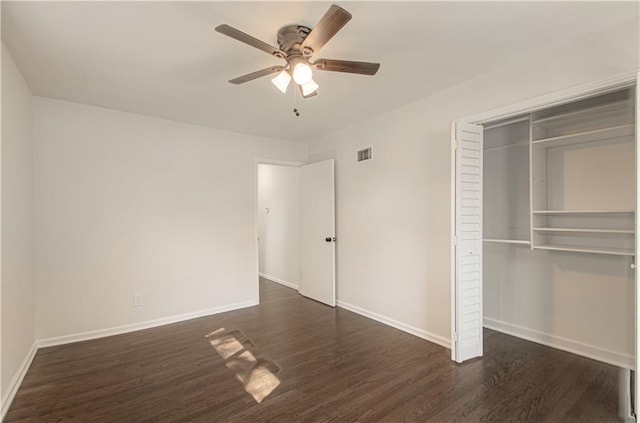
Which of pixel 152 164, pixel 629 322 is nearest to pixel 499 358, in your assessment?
pixel 629 322

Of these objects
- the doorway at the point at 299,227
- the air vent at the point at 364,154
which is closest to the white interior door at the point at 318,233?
the doorway at the point at 299,227

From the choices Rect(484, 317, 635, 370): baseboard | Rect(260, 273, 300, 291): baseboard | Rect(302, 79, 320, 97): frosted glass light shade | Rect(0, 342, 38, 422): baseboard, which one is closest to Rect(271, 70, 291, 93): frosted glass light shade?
Rect(302, 79, 320, 97): frosted glass light shade

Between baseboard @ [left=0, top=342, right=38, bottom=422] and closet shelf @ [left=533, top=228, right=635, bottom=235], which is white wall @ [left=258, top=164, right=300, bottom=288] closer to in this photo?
baseboard @ [left=0, top=342, right=38, bottom=422]

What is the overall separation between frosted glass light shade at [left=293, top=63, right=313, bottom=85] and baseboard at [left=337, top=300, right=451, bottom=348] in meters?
2.70

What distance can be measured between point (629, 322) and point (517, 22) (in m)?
2.61

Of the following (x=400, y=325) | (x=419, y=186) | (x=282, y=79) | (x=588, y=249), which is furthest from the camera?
(x=400, y=325)

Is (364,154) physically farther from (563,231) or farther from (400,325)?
(563,231)

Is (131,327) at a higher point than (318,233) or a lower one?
lower

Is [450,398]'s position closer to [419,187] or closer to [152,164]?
[419,187]

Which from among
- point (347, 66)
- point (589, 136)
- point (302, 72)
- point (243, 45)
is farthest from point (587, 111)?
point (243, 45)

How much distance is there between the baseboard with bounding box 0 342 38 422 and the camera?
202 cm

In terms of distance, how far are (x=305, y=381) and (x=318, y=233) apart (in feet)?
7.84

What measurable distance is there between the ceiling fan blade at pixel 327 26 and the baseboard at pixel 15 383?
3.10m

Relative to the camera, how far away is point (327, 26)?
1.57 meters
